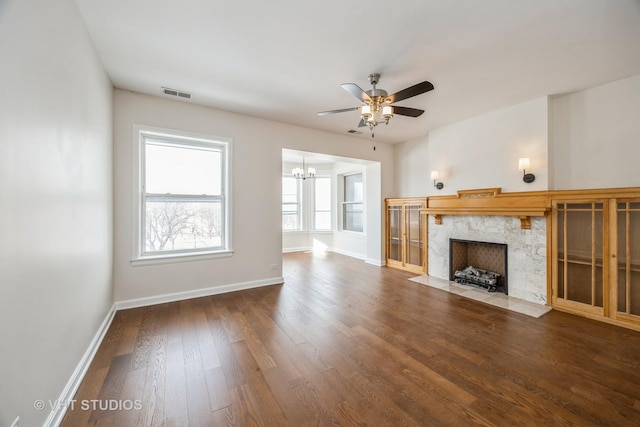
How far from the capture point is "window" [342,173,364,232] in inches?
286

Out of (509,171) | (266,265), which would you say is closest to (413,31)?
(509,171)

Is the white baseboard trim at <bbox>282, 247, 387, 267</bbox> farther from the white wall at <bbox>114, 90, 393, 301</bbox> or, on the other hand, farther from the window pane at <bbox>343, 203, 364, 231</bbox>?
the white wall at <bbox>114, 90, 393, 301</bbox>

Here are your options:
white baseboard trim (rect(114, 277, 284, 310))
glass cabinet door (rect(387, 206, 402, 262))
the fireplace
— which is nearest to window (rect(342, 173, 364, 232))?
glass cabinet door (rect(387, 206, 402, 262))

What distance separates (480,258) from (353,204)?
369 cm

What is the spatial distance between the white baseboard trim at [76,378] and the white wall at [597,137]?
5.59 meters

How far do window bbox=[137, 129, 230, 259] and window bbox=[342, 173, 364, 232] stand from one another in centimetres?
412

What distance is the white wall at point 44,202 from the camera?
1.21 meters

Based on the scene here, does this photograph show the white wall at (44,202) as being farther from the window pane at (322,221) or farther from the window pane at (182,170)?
the window pane at (322,221)

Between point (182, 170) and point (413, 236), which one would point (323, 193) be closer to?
point (413, 236)

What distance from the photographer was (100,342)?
2.54m

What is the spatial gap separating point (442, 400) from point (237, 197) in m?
3.67

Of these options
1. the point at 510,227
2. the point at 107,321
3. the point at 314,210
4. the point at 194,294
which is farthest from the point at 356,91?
the point at 314,210

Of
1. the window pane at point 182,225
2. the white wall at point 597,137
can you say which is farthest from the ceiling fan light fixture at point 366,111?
the white wall at point 597,137

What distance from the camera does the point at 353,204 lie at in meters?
7.52
